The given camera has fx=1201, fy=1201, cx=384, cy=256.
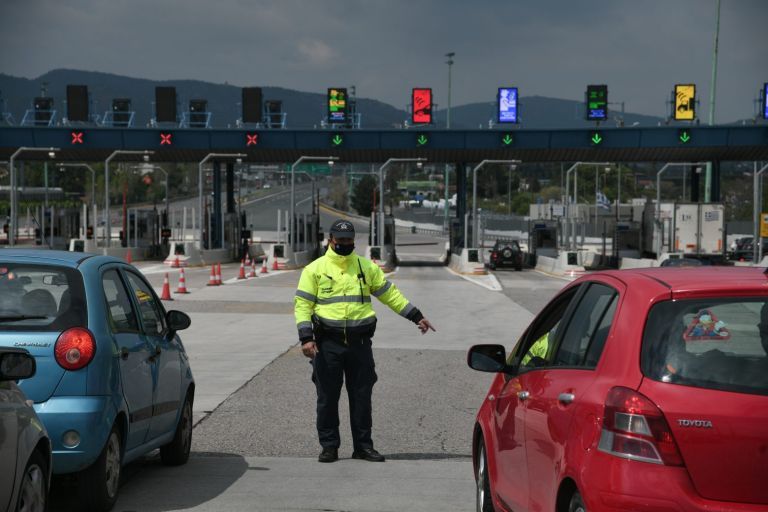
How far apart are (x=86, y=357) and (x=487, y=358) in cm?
221

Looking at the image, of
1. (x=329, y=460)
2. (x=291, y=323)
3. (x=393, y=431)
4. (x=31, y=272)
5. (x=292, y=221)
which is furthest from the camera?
(x=292, y=221)

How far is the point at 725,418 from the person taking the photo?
4.08m

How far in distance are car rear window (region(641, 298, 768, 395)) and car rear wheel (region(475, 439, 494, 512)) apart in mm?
2104

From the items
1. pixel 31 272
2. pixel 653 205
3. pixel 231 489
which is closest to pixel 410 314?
pixel 231 489

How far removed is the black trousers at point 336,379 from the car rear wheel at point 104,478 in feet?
7.06

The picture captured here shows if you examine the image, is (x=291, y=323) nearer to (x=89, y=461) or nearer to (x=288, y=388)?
(x=288, y=388)

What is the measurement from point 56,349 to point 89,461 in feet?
2.09

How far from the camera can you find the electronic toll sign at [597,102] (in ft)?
184

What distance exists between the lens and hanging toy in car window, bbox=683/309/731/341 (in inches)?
175

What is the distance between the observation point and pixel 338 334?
887 centimetres

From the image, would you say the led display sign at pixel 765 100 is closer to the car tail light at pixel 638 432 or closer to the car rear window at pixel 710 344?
the car rear window at pixel 710 344

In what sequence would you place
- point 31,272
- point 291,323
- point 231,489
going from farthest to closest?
point 291,323 < point 231,489 < point 31,272

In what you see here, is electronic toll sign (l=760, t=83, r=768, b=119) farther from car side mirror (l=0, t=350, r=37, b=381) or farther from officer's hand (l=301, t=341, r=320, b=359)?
car side mirror (l=0, t=350, r=37, b=381)

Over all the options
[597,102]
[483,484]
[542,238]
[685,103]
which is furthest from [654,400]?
[542,238]
